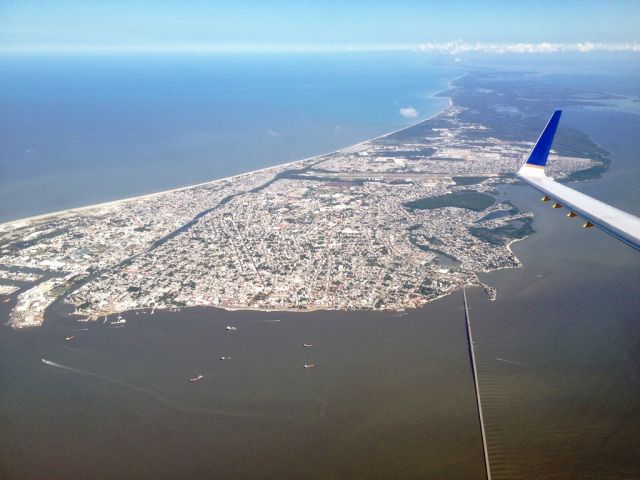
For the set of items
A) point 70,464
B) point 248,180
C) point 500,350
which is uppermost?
point 248,180

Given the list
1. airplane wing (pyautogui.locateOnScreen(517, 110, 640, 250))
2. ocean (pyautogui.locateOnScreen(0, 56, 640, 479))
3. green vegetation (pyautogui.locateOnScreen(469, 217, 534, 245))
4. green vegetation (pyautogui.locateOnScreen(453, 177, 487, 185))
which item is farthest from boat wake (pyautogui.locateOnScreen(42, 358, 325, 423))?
green vegetation (pyautogui.locateOnScreen(453, 177, 487, 185))

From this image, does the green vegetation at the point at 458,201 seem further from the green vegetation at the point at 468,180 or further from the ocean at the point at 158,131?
the ocean at the point at 158,131

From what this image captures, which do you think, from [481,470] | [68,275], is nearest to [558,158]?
[481,470]

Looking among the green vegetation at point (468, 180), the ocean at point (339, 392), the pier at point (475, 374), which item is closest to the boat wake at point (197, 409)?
the ocean at point (339, 392)

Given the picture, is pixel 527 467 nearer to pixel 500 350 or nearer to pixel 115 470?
pixel 500 350

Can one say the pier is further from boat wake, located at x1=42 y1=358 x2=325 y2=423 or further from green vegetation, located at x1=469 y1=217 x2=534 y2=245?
green vegetation, located at x1=469 y1=217 x2=534 y2=245

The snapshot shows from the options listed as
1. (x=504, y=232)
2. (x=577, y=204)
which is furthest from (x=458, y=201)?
(x=577, y=204)
